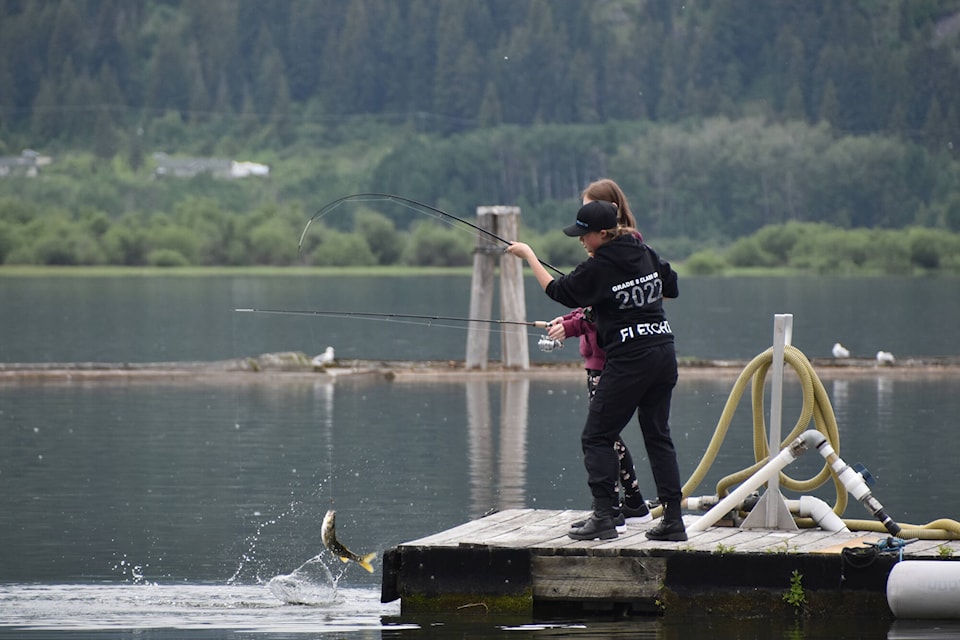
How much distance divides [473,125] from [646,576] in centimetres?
13178

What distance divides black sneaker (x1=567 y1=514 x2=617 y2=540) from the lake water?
48cm

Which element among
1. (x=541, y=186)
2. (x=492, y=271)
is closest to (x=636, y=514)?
(x=492, y=271)

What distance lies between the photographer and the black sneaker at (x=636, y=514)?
10016 mm

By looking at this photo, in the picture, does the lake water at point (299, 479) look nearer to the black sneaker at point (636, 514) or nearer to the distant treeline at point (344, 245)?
the black sneaker at point (636, 514)

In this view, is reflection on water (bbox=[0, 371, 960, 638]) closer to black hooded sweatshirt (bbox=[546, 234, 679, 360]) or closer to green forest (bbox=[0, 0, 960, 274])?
black hooded sweatshirt (bbox=[546, 234, 679, 360])

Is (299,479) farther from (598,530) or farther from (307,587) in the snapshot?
(598,530)

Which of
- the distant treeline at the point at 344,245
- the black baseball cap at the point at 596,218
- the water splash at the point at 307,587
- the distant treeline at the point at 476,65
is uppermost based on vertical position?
the distant treeline at the point at 476,65

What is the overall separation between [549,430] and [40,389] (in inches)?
300

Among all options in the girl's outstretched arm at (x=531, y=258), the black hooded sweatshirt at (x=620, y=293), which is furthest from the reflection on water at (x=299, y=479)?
the girl's outstretched arm at (x=531, y=258)

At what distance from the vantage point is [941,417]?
772 inches

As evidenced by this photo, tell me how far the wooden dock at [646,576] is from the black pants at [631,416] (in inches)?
13.2

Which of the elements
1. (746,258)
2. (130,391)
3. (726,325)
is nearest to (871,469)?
(130,391)

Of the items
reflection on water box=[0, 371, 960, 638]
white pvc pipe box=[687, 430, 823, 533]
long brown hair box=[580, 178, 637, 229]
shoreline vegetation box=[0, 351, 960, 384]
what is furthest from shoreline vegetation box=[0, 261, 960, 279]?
long brown hair box=[580, 178, 637, 229]

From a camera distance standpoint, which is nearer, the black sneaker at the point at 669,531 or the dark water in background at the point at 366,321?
the black sneaker at the point at 669,531
